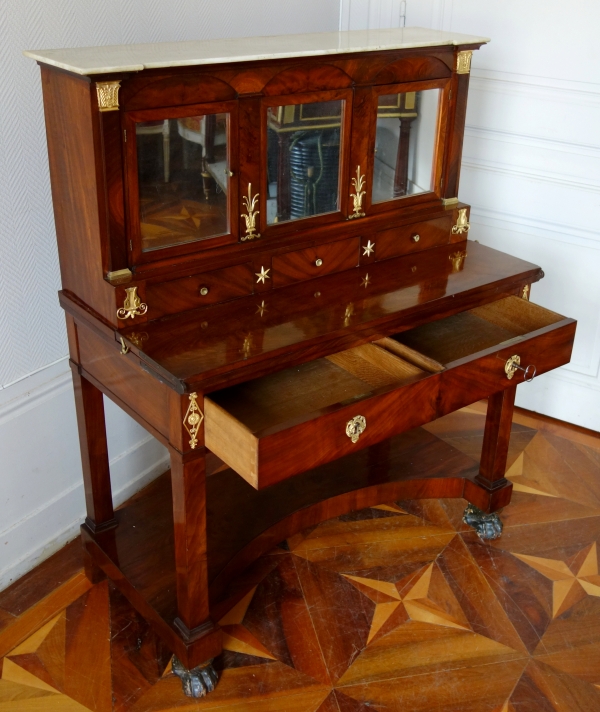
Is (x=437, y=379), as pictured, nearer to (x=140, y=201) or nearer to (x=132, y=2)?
(x=140, y=201)

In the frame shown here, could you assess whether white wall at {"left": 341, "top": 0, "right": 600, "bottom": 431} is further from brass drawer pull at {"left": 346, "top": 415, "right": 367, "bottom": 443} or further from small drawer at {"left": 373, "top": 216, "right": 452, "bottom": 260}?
brass drawer pull at {"left": 346, "top": 415, "right": 367, "bottom": 443}

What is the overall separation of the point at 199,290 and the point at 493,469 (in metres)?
1.07

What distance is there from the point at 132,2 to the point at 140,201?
78cm

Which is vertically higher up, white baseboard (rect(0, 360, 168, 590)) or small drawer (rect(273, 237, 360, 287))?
small drawer (rect(273, 237, 360, 287))

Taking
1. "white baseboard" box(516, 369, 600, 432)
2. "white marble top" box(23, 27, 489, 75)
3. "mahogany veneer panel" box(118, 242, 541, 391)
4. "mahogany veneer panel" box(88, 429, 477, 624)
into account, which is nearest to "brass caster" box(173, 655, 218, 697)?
"mahogany veneer panel" box(88, 429, 477, 624)

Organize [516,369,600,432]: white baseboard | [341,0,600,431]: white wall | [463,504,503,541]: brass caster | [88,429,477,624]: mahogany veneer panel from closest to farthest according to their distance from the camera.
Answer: [88,429,477,624]: mahogany veneer panel → [463,504,503,541]: brass caster → [341,0,600,431]: white wall → [516,369,600,432]: white baseboard

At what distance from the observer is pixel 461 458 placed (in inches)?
100

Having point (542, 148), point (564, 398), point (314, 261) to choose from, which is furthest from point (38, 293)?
point (564, 398)

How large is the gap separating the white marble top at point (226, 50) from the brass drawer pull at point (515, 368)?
2.51 ft

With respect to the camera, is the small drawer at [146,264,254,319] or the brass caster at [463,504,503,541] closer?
the small drawer at [146,264,254,319]

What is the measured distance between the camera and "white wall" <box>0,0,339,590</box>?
199 cm

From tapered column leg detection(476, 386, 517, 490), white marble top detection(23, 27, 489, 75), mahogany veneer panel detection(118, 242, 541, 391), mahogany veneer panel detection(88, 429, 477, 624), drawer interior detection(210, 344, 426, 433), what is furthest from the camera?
tapered column leg detection(476, 386, 517, 490)

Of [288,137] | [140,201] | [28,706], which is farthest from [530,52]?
[28,706]

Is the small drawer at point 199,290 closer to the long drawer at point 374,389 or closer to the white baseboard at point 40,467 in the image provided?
the long drawer at point 374,389
